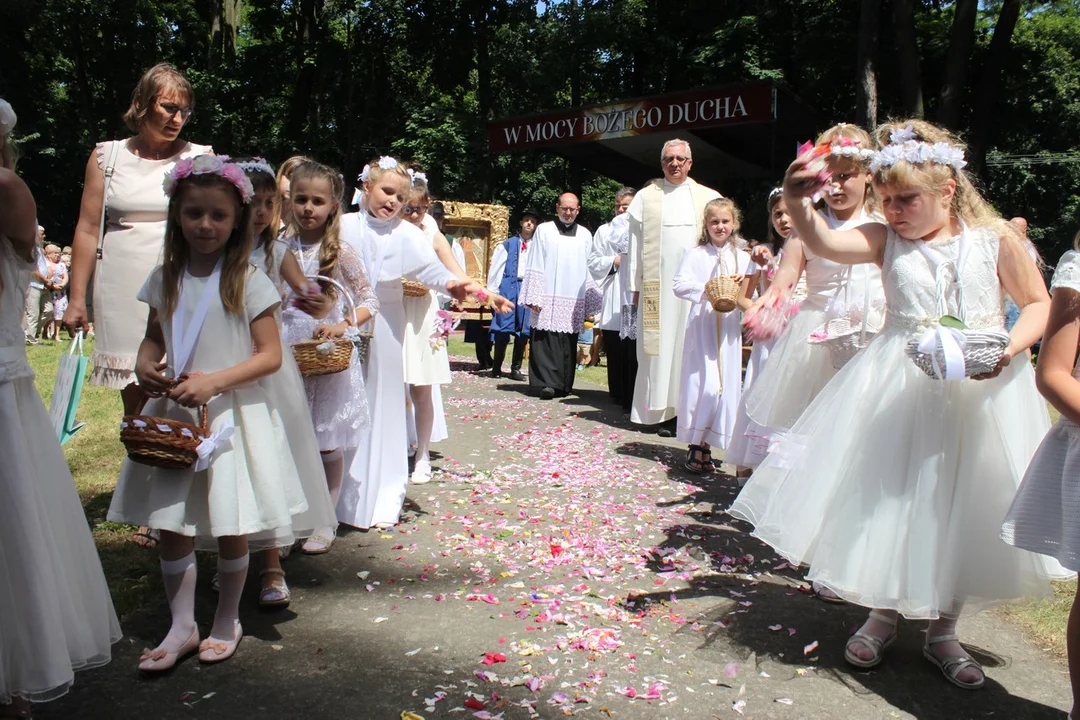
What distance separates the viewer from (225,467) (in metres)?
3.19

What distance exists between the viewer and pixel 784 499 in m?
3.58

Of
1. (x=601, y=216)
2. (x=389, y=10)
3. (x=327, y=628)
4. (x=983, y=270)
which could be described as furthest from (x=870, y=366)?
(x=601, y=216)

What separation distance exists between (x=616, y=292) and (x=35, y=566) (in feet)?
29.0

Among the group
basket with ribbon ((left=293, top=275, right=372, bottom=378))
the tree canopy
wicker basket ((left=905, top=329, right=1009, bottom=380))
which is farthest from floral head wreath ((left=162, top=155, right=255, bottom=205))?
the tree canopy

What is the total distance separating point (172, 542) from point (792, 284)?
3072 mm

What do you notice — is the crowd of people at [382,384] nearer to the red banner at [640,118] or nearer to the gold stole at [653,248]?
the gold stole at [653,248]

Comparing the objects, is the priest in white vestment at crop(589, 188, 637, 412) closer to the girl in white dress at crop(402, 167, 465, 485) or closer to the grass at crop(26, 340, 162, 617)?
the girl in white dress at crop(402, 167, 465, 485)

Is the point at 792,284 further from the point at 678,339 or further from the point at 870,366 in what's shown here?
the point at 678,339

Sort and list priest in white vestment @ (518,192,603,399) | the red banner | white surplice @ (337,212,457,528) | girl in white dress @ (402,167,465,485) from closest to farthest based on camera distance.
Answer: white surplice @ (337,212,457,528)
girl in white dress @ (402,167,465,485)
priest in white vestment @ (518,192,603,399)
the red banner

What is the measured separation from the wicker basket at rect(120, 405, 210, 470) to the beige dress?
5.06 feet

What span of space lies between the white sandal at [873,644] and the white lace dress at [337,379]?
2534 millimetres

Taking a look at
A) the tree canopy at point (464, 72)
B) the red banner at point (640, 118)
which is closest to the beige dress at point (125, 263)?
the red banner at point (640, 118)

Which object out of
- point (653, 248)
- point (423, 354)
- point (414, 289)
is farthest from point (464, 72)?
point (414, 289)

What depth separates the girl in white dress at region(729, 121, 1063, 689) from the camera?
3.22m
